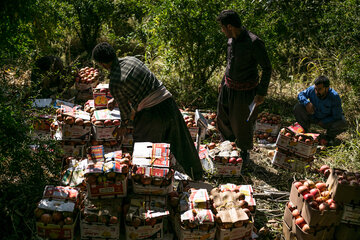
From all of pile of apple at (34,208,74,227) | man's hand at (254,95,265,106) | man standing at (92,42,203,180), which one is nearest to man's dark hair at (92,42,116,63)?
man standing at (92,42,203,180)

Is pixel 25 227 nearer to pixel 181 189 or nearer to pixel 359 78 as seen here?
pixel 181 189

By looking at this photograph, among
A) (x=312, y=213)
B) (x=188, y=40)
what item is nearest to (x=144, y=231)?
(x=312, y=213)

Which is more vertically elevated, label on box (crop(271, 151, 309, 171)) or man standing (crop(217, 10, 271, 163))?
man standing (crop(217, 10, 271, 163))

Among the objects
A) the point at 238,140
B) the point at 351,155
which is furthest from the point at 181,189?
the point at 351,155

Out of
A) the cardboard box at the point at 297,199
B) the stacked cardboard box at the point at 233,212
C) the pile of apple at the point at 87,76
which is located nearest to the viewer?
the stacked cardboard box at the point at 233,212

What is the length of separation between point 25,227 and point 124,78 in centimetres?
180

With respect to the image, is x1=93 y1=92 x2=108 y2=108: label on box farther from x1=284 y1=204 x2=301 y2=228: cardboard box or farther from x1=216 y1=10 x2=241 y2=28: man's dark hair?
x1=284 y1=204 x2=301 y2=228: cardboard box

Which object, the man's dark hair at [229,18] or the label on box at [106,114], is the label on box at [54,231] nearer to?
the label on box at [106,114]

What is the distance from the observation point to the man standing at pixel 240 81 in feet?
13.7

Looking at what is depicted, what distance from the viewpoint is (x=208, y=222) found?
9.84 feet

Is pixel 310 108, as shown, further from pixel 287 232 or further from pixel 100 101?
pixel 100 101

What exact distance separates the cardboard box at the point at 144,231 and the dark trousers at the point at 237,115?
219 cm

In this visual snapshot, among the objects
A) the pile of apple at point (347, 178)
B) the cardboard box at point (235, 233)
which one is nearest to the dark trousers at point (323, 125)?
the pile of apple at point (347, 178)

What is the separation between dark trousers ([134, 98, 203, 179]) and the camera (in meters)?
3.82
